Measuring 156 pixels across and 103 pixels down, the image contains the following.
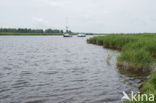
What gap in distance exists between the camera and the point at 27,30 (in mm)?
186000

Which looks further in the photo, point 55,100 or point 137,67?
point 137,67

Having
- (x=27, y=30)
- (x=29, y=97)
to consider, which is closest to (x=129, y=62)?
(x=29, y=97)

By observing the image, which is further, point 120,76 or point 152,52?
point 152,52

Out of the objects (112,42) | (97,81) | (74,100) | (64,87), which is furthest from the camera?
(112,42)

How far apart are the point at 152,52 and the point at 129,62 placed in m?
6.82

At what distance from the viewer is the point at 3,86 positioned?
473 inches

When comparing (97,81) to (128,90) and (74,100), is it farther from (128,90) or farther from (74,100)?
(74,100)

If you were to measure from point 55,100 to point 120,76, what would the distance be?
21.4 feet

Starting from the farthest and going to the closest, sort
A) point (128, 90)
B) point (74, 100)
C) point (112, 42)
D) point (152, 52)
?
1. point (112, 42)
2. point (152, 52)
3. point (128, 90)
4. point (74, 100)

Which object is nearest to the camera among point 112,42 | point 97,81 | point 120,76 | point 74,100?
point 74,100

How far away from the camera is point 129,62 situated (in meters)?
16.0

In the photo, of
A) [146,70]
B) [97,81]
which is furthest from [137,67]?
[97,81]

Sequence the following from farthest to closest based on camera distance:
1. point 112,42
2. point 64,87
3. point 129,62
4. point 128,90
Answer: point 112,42 → point 129,62 → point 64,87 → point 128,90

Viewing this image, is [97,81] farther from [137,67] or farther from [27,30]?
[27,30]
